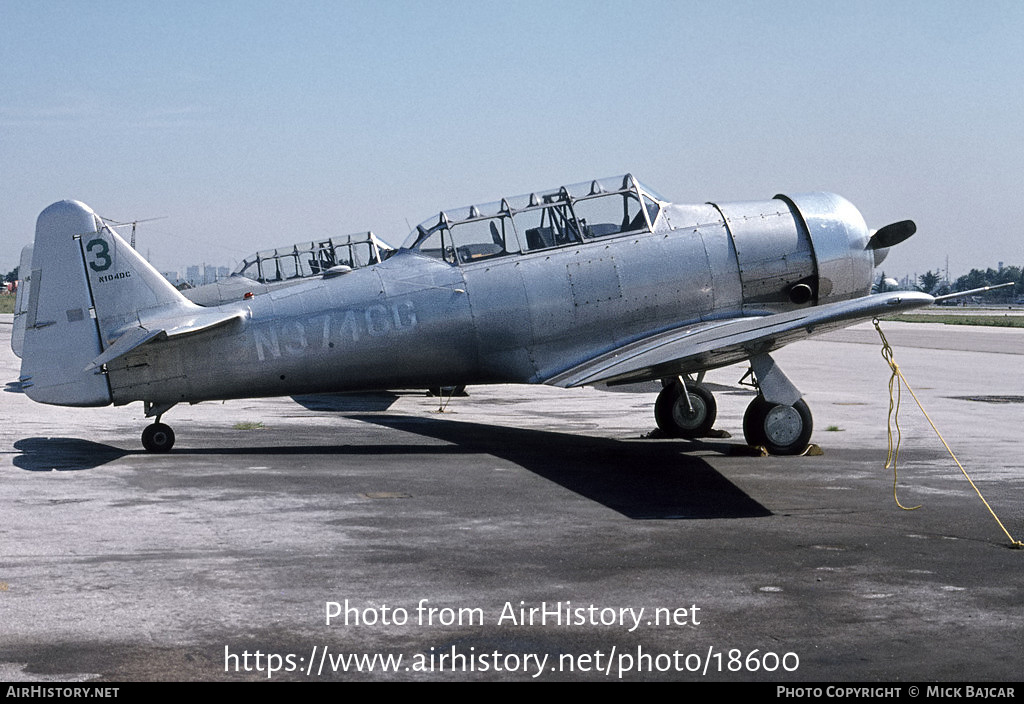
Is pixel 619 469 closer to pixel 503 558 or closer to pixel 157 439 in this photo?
pixel 503 558

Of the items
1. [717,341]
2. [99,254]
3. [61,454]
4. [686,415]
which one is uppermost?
[99,254]

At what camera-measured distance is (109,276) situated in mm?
12016

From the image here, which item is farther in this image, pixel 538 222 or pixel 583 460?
pixel 538 222

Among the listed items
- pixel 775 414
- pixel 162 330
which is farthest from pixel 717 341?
pixel 162 330

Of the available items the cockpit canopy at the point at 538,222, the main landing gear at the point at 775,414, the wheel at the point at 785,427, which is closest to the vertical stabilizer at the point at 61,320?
the cockpit canopy at the point at 538,222

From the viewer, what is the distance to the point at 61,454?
481 inches

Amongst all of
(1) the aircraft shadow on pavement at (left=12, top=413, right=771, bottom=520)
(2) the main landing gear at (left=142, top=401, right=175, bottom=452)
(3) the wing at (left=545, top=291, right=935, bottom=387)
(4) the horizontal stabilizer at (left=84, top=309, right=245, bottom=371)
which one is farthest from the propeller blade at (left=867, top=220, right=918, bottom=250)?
(2) the main landing gear at (left=142, top=401, right=175, bottom=452)

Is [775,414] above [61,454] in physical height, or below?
below

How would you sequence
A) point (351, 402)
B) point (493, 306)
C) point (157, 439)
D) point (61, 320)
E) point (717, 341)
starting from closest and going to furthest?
point (717, 341)
point (61, 320)
point (157, 439)
point (493, 306)
point (351, 402)

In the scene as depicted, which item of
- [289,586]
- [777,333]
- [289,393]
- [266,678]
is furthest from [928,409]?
[266,678]

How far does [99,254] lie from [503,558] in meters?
7.13

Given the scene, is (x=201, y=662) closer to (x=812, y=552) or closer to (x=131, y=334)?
(x=812, y=552)

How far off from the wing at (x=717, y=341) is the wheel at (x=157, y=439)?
465 cm

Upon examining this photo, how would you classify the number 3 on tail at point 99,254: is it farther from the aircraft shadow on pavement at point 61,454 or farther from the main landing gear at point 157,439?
the aircraft shadow on pavement at point 61,454
